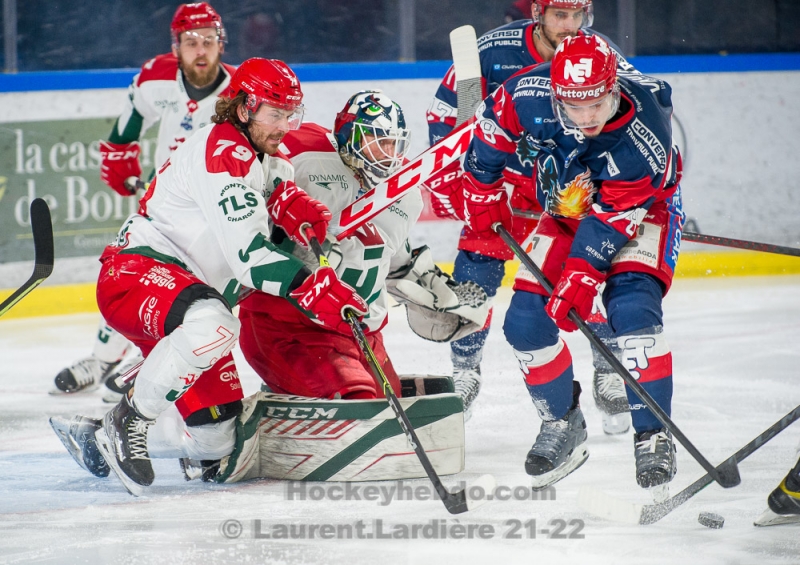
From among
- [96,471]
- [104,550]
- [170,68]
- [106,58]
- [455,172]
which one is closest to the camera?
[104,550]

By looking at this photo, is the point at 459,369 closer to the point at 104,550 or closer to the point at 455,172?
the point at 455,172

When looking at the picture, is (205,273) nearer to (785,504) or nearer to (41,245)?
(41,245)

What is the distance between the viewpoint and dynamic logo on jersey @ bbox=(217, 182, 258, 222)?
107 inches

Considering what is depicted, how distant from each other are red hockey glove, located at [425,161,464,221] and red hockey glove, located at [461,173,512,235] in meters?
0.30

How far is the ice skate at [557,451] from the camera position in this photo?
9.17 ft

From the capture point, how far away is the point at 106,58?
5668 millimetres

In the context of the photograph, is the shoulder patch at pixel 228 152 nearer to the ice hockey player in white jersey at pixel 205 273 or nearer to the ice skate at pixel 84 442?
the ice hockey player in white jersey at pixel 205 273

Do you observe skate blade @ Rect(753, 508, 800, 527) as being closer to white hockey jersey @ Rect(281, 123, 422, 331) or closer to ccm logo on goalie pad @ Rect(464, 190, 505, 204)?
ccm logo on goalie pad @ Rect(464, 190, 505, 204)

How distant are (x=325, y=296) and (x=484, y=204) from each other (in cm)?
58

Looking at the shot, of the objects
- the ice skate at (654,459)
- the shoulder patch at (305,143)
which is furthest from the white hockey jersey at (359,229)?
the ice skate at (654,459)

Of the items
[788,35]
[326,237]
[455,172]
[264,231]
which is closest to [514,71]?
[455,172]

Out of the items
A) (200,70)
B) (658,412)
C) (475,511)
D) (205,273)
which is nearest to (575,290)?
(658,412)

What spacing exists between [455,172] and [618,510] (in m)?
1.33

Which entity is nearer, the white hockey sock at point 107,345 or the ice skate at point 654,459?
the ice skate at point 654,459
